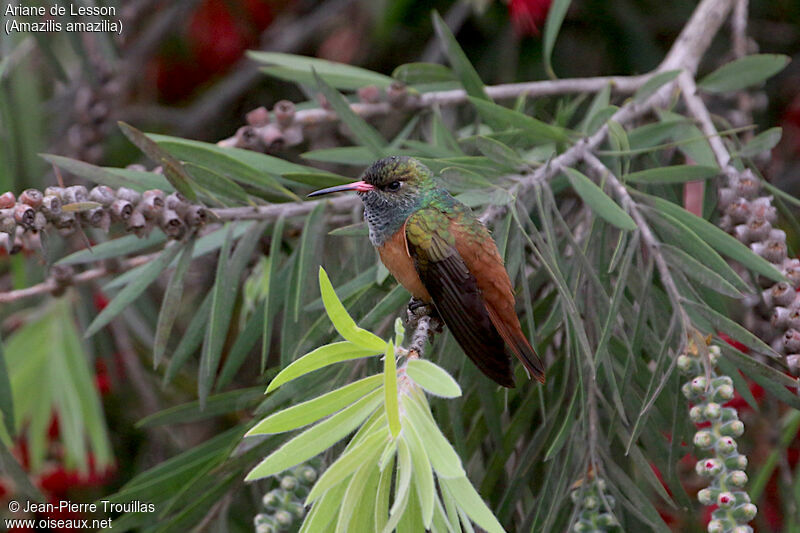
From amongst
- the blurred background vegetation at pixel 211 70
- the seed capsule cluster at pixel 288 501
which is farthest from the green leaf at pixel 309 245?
the blurred background vegetation at pixel 211 70

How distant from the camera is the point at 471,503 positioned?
0.87 metres

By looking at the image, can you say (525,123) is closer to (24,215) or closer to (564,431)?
(564,431)

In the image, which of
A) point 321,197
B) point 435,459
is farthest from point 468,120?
point 435,459

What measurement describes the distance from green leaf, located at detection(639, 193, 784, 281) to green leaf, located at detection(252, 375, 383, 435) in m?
0.64

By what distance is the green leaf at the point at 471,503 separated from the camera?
33.1 inches

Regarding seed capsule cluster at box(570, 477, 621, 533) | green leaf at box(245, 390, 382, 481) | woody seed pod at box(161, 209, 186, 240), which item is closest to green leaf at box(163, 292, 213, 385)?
woody seed pod at box(161, 209, 186, 240)

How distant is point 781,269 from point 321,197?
0.83 meters

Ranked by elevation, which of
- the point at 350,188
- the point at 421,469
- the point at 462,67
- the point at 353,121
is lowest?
the point at 421,469

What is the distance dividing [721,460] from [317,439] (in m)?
0.52

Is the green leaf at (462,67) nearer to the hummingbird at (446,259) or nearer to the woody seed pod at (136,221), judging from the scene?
the hummingbird at (446,259)

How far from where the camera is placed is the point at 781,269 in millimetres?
1313

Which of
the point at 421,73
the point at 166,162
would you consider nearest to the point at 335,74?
the point at 421,73

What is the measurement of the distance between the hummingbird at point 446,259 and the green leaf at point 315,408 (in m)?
0.29

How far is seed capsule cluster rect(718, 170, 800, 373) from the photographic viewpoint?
1.24 m
